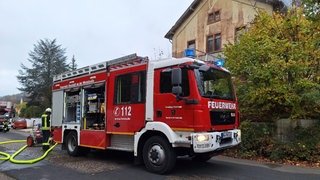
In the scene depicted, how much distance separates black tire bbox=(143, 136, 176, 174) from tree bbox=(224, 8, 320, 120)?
5.09 meters

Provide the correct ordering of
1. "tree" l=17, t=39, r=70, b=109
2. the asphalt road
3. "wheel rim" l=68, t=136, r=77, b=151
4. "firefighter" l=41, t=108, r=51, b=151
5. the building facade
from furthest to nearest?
"tree" l=17, t=39, r=70, b=109, the building facade, "firefighter" l=41, t=108, r=51, b=151, "wheel rim" l=68, t=136, r=77, b=151, the asphalt road

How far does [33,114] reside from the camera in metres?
46.2

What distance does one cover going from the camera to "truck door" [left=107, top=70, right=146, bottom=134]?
859 cm

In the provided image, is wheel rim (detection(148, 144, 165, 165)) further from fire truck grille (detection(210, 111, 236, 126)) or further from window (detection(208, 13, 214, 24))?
window (detection(208, 13, 214, 24))

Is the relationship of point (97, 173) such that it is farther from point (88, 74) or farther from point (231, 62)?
point (231, 62)

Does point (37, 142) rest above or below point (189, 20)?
below

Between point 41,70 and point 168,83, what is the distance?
47.2m

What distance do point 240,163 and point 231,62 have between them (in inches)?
179

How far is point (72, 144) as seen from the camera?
1126 centimetres

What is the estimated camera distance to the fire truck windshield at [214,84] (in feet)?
25.0

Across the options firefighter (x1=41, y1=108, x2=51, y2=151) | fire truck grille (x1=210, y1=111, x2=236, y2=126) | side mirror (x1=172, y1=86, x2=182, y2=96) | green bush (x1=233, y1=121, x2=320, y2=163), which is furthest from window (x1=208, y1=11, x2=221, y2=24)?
side mirror (x1=172, y1=86, x2=182, y2=96)

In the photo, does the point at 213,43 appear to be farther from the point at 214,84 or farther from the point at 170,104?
the point at 170,104

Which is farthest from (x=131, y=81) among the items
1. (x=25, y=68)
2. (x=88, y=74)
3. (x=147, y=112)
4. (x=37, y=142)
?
(x=25, y=68)

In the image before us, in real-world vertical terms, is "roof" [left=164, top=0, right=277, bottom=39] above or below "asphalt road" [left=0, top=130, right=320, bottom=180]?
above
